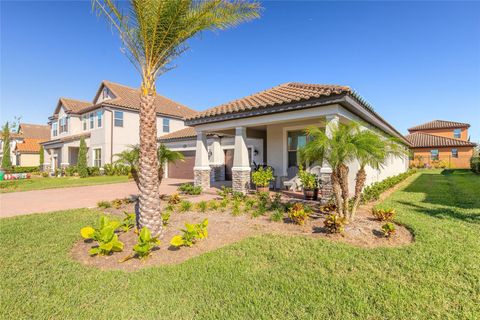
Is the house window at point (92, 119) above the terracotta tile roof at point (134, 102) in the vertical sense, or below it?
below

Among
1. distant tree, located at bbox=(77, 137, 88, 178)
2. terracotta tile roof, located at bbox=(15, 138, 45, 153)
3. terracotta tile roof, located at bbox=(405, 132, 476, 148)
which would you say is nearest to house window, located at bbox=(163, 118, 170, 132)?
distant tree, located at bbox=(77, 137, 88, 178)

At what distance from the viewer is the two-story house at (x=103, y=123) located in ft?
76.6

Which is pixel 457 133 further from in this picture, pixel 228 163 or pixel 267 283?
pixel 267 283

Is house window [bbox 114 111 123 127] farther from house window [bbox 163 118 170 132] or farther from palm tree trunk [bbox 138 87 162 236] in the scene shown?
palm tree trunk [bbox 138 87 162 236]

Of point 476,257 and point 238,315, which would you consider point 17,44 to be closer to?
point 238,315

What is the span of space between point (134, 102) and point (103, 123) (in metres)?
4.03

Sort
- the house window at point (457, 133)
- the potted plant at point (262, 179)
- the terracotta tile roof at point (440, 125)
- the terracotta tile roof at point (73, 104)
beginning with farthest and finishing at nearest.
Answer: the house window at point (457, 133)
the terracotta tile roof at point (440, 125)
the terracotta tile roof at point (73, 104)
the potted plant at point (262, 179)

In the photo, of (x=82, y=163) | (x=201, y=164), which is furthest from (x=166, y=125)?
(x=201, y=164)

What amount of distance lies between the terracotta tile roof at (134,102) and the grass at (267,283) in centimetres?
2162

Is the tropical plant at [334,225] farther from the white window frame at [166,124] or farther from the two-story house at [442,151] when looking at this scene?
the two-story house at [442,151]

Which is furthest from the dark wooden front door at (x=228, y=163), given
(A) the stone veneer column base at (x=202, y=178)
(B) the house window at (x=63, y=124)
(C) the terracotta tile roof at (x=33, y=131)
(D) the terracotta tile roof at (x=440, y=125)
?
(C) the terracotta tile roof at (x=33, y=131)

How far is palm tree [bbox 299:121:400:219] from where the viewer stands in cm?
548

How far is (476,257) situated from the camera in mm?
4133

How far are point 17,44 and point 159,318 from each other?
15.7m
